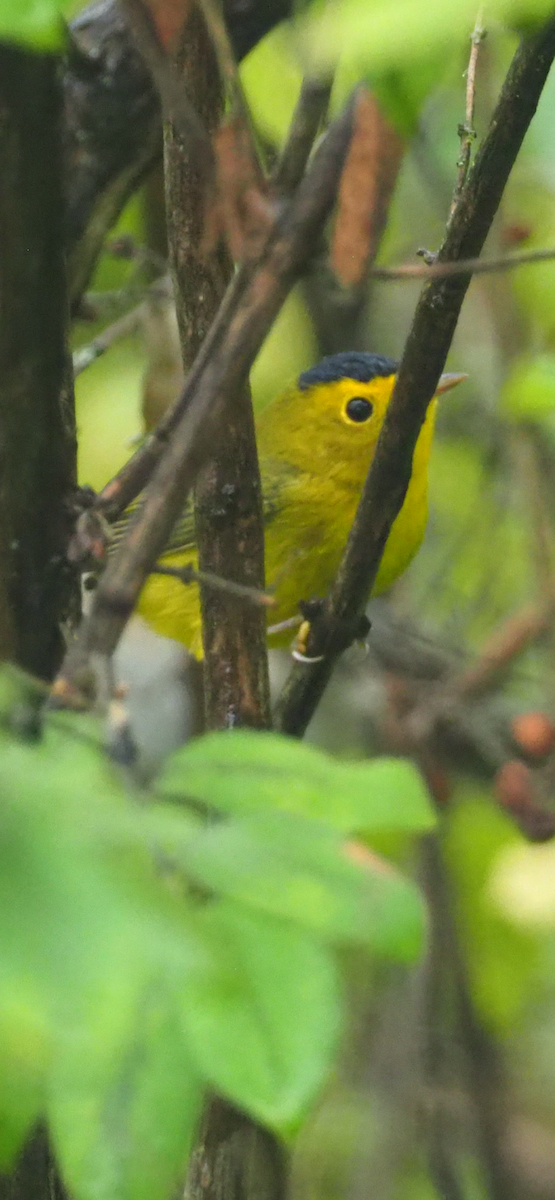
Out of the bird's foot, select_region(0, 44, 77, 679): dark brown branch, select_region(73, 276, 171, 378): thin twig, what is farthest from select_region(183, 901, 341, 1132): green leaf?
select_region(73, 276, 171, 378): thin twig

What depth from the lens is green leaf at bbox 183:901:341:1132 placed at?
2.04ft

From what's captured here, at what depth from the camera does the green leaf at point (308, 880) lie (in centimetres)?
62

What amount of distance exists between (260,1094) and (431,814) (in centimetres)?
19

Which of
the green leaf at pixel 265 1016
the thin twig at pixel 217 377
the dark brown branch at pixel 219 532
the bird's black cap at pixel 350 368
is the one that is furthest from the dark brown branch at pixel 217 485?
the bird's black cap at pixel 350 368

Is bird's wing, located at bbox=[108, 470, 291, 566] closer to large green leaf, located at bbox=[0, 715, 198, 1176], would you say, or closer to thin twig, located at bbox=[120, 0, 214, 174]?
thin twig, located at bbox=[120, 0, 214, 174]

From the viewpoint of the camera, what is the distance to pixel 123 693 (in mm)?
873

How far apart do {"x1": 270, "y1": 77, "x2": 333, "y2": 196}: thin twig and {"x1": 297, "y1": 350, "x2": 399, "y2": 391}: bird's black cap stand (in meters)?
1.89

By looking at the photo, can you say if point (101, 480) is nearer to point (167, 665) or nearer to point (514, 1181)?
point (167, 665)

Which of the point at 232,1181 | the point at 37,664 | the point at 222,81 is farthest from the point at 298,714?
the point at 222,81

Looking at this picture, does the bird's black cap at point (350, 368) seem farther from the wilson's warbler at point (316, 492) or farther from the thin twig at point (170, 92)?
the thin twig at point (170, 92)

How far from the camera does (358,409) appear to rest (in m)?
2.95

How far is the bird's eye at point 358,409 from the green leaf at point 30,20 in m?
2.13

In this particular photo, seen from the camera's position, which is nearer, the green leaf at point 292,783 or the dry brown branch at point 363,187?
the green leaf at point 292,783

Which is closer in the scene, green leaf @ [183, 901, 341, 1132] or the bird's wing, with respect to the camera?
green leaf @ [183, 901, 341, 1132]
